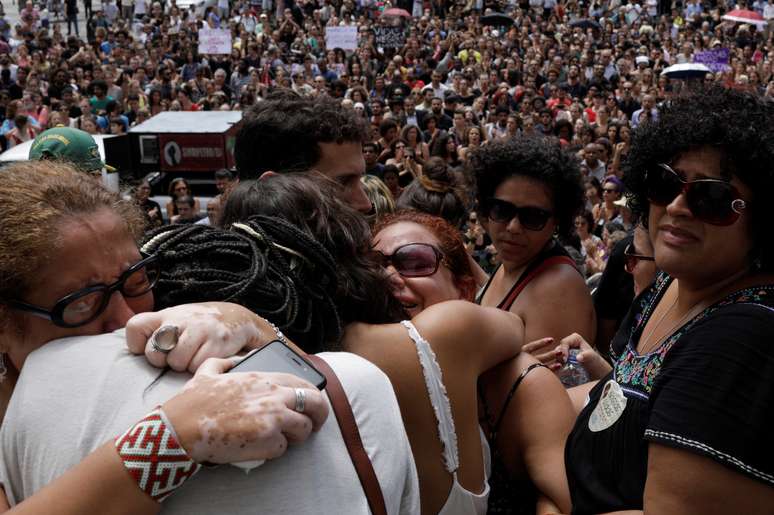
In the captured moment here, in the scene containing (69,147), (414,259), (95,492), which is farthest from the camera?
(69,147)

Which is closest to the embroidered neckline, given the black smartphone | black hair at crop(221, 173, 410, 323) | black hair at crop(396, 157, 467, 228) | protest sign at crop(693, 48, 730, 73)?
black hair at crop(221, 173, 410, 323)

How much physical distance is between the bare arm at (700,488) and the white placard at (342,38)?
18.0m

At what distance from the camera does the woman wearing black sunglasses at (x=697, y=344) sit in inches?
52.6

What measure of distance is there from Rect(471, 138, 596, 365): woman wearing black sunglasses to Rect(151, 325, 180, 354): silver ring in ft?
5.89

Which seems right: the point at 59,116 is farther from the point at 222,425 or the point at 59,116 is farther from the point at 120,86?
the point at 222,425

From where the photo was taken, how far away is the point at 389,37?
1962 cm

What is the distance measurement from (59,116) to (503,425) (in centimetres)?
1224

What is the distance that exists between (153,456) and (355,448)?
0.96ft

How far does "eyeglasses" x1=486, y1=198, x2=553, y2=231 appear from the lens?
9.70 ft

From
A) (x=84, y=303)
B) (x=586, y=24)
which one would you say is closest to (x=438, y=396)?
(x=84, y=303)

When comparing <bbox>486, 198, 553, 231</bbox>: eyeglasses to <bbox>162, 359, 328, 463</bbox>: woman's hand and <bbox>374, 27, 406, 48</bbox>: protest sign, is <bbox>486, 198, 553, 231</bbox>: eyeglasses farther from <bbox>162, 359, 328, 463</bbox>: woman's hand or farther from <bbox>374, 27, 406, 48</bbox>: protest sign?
<bbox>374, 27, 406, 48</bbox>: protest sign

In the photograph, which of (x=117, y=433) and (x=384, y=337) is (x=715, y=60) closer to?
(x=384, y=337)

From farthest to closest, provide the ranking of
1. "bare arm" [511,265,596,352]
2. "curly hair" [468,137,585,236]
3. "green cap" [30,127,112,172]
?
"green cap" [30,127,112,172] → "curly hair" [468,137,585,236] → "bare arm" [511,265,596,352]

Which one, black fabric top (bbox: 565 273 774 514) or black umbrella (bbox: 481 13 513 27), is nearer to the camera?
black fabric top (bbox: 565 273 774 514)
